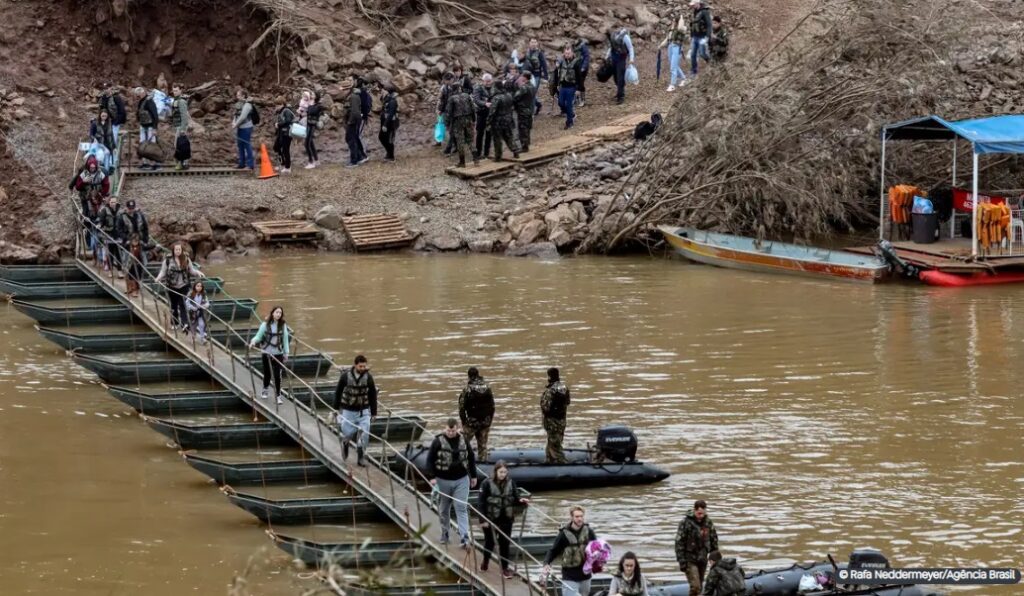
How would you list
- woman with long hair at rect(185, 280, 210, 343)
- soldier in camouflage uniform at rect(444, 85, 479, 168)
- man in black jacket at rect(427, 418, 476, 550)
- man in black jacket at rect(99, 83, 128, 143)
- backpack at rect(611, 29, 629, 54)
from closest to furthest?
man in black jacket at rect(427, 418, 476, 550) < woman with long hair at rect(185, 280, 210, 343) < man in black jacket at rect(99, 83, 128, 143) < soldier in camouflage uniform at rect(444, 85, 479, 168) < backpack at rect(611, 29, 629, 54)

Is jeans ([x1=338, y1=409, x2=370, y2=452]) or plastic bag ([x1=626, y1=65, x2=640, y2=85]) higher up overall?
plastic bag ([x1=626, y1=65, x2=640, y2=85])

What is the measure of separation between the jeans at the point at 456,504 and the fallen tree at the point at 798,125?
1660cm

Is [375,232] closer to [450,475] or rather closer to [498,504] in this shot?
[450,475]

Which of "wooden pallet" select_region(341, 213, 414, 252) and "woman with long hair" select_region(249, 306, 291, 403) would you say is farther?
A: "wooden pallet" select_region(341, 213, 414, 252)

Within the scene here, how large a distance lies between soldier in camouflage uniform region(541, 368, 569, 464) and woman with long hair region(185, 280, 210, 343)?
656cm

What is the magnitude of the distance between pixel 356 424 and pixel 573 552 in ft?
16.1

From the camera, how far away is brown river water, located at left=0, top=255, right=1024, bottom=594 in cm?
1705

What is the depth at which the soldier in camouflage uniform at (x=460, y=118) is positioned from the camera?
34.0 meters

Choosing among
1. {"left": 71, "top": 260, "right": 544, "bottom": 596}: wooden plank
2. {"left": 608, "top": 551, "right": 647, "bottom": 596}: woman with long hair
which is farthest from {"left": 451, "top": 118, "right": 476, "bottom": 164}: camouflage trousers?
{"left": 608, "top": 551, "right": 647, "bottom": 596}: woman with long hair

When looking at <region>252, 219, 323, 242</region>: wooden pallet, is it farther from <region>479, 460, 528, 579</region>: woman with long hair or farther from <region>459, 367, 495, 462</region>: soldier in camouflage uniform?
<region>479, 460, 528, 579</region>: woman with long hair

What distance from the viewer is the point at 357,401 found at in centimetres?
1816

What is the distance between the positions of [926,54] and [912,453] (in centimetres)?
1516

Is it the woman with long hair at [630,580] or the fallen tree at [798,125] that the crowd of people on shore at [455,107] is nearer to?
the fallen tree at [798,125]

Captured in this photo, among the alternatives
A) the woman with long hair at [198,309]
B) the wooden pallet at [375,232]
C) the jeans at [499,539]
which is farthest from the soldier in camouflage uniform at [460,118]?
the jeans at [499,539]
